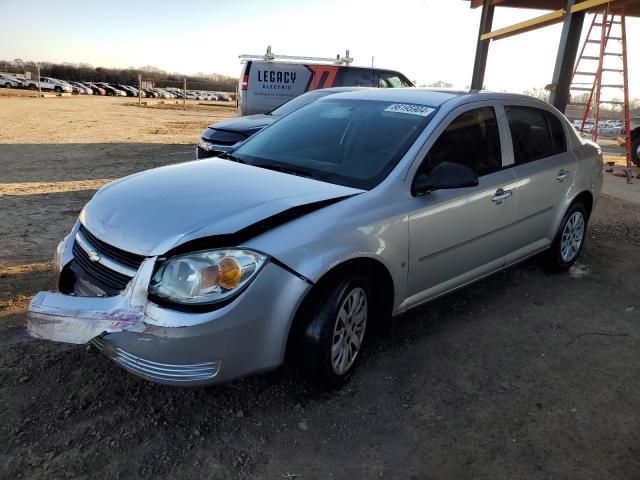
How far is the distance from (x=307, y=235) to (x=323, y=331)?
0.49 m

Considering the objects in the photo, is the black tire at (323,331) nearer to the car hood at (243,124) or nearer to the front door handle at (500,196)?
the front door handle at (500,196)

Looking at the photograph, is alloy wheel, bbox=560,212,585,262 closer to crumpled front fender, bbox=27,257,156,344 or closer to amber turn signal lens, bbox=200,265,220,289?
amber turn signal lens, bbox=200,265,220,289

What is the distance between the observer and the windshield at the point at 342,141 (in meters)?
3.18

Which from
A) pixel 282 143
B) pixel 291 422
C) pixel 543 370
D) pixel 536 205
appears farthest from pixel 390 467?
pixel 536 205

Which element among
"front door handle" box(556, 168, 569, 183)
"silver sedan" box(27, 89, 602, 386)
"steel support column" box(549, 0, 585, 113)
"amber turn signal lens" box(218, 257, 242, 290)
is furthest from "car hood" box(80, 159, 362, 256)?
"steel support column" box(549, 0, 585, 113)

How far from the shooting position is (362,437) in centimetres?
257

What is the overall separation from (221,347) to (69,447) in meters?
0.84

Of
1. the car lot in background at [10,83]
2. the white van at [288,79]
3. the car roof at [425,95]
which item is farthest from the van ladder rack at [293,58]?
the car lot in background at [10,83]

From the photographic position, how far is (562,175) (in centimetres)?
440

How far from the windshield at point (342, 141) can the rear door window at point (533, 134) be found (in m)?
0.94

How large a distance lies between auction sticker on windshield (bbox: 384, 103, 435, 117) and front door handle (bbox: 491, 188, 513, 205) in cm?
76

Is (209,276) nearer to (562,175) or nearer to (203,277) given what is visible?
(203,277)

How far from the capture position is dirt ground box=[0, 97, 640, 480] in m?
2.37

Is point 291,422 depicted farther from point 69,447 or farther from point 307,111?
point 307,111
